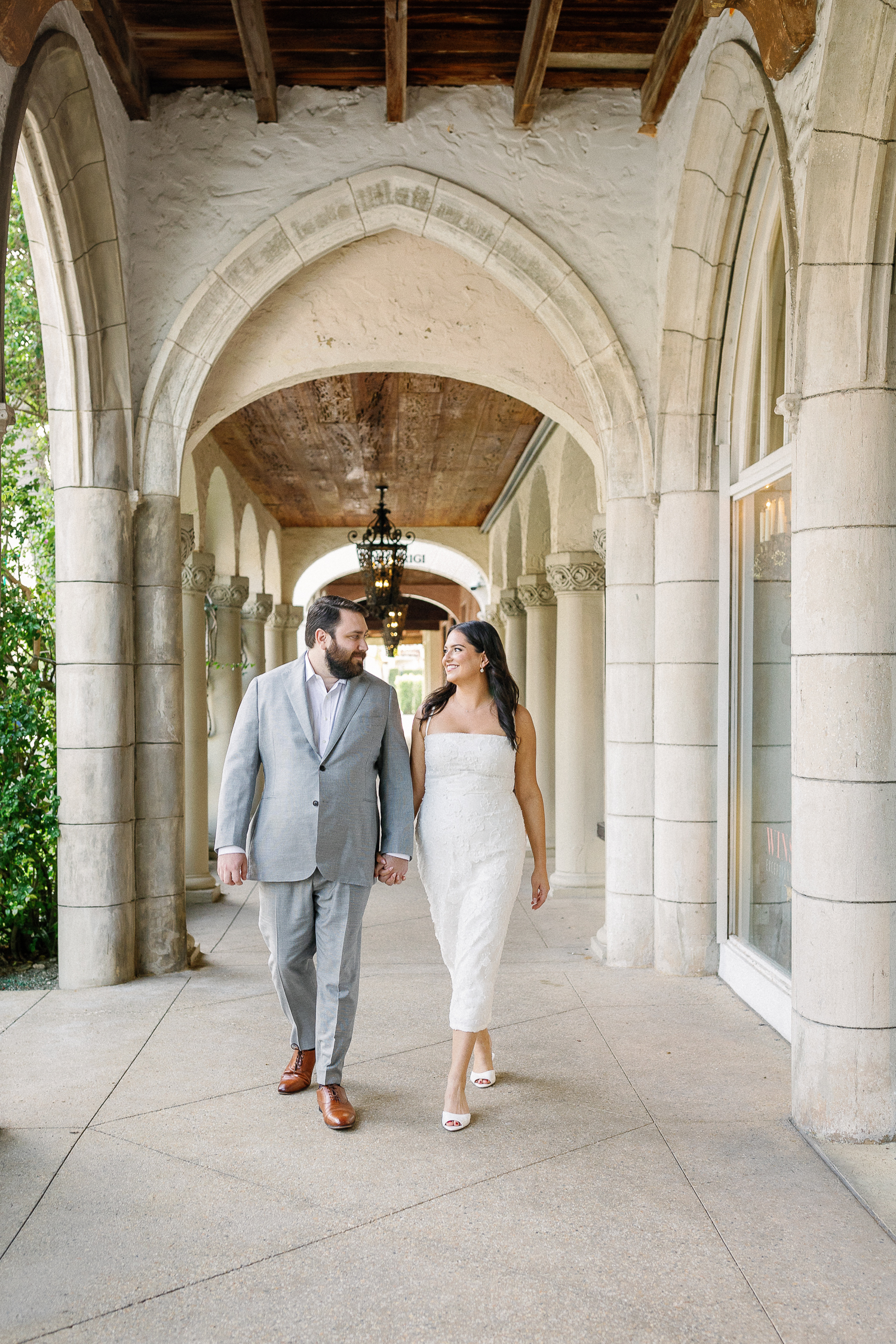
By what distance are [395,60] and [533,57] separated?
60cm

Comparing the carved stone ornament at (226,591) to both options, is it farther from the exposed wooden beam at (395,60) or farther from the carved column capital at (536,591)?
the exposed wooden beam at (395,60)

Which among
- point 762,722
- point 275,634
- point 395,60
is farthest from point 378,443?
point 762,722

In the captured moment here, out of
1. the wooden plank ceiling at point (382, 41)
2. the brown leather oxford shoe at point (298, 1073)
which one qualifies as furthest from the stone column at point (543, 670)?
the brown leather oxford shoe at point (298, 1073)

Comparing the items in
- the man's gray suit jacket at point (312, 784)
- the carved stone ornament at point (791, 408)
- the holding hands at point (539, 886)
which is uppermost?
the carved stone ornament at point (791, 408)

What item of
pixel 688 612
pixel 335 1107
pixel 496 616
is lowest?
pixel 335 1107

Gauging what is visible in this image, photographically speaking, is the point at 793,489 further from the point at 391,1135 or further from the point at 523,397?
the point at 523,397

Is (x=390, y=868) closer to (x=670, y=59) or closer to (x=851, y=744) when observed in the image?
(x=851, y=744)

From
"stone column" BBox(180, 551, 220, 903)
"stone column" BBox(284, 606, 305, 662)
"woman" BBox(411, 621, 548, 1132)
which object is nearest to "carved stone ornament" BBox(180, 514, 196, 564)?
"stone column" BBox(180, 551, 220, 903)

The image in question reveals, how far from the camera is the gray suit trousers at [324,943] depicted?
10.9 ft

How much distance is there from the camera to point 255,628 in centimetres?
1245

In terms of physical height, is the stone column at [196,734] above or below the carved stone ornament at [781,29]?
below

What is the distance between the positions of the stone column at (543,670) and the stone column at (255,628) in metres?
3.30

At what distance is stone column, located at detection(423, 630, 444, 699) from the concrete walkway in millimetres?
22631

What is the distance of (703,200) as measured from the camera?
4762mm
